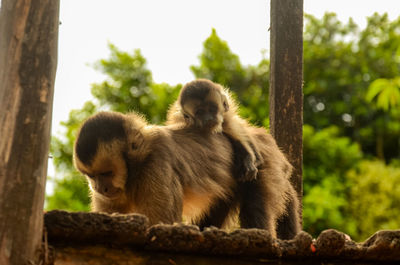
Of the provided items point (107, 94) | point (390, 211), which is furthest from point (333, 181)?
point (107, 94)

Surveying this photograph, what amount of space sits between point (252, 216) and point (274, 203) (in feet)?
0.77

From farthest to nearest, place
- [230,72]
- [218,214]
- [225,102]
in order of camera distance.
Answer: [230,72]
[225,102]
[218,214]

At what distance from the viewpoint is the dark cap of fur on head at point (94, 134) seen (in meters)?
3.99

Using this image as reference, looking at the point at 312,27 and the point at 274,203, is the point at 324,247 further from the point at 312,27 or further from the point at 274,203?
the point at 312,27

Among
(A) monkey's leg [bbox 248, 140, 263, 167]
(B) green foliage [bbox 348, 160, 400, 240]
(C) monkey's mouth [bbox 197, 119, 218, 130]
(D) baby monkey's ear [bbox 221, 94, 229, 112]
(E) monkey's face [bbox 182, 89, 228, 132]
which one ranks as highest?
(D) baby monkey's ear [bbox 221, 94, 229, 112]

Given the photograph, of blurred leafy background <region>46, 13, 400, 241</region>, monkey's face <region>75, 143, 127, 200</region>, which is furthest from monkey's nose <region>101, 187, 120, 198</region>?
blurred leafy background <region>46, 13, 400, 241</region>

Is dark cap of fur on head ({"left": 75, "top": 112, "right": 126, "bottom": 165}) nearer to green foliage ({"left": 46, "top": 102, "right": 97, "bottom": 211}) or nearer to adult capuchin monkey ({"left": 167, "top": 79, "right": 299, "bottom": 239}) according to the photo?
adult capuchin monkey ({"left": 167, "top": 79, "right": 299, "bottom": 239})

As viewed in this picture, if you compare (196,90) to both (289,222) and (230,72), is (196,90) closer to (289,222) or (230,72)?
(289,222)

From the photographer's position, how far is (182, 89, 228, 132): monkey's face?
5.09 metres

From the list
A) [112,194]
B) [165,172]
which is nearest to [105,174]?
[112,194]

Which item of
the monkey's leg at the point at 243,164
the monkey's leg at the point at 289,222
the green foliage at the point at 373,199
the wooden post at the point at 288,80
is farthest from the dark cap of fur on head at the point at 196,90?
the green foliage at the point at 373,199

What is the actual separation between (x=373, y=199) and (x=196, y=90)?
14216 mm

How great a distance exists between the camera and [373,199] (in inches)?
714

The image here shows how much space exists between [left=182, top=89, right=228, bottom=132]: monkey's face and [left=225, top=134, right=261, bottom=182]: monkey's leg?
244 mm
